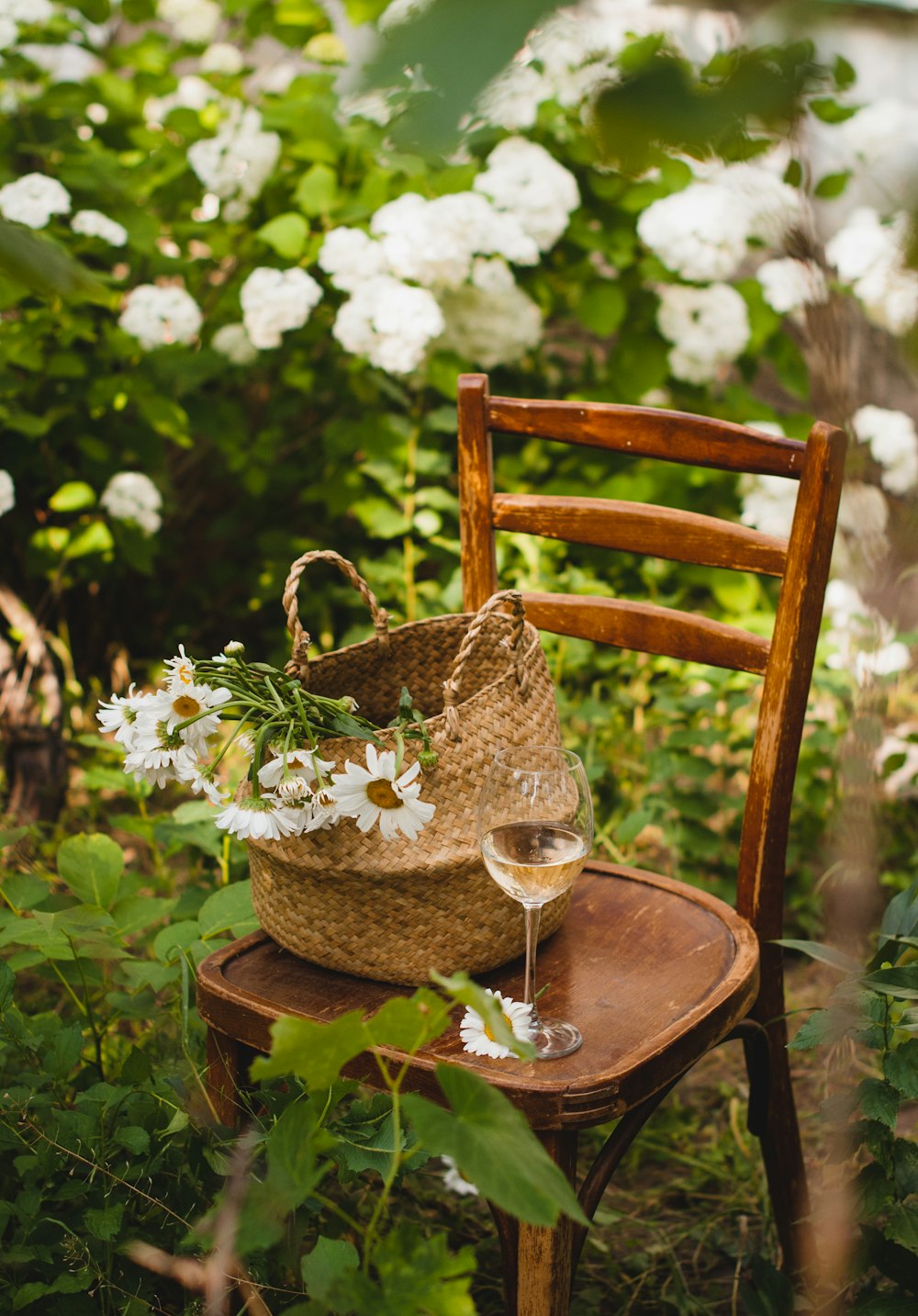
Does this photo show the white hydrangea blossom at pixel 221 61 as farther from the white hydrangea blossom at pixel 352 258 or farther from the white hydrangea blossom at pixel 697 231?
the white hydrangea blossom at pixel 697 231

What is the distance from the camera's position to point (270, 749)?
934 millimetres

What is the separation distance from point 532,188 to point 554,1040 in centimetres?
195

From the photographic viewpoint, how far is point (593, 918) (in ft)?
3.92

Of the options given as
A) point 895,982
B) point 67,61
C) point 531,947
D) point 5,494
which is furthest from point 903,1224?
point 67,61

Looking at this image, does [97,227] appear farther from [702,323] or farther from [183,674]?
[183,674]

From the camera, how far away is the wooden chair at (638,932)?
0.93 meters

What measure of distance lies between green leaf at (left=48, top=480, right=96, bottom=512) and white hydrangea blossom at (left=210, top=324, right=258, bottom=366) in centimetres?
43

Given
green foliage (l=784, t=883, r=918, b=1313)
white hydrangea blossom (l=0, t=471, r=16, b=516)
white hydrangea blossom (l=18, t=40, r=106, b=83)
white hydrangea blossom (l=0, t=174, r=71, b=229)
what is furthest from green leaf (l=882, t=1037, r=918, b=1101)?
white hydrangea blossom (l=18, t=40, r=106, b=83)

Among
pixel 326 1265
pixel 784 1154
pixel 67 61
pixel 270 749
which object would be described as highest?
pixel 67 61

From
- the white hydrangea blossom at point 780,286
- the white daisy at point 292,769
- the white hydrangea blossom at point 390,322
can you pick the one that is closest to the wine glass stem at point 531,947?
the white daisy at point 292,769

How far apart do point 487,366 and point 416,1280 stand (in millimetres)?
2209

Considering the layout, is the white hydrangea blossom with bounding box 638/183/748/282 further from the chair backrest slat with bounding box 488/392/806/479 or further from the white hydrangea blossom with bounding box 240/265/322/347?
the chair backrest slat with bounding box 488/392/806/479

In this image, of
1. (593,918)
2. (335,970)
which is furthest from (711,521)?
(335,970)

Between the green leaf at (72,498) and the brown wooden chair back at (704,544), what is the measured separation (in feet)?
4.25
